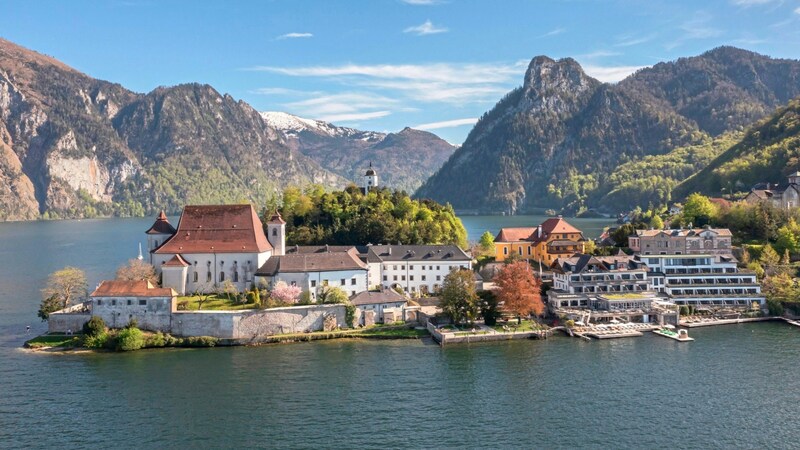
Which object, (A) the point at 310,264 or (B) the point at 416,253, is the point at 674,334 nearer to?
(B) the point at 416,253

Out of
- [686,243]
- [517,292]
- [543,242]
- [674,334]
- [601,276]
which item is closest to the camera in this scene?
[674,334]

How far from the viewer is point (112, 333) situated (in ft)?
184

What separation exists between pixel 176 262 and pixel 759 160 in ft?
417

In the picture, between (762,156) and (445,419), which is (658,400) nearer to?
(445,419)

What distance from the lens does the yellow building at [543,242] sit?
8188 centimetres

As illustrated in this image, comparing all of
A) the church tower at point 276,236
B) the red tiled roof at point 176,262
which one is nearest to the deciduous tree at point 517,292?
the church tower at point 276,236

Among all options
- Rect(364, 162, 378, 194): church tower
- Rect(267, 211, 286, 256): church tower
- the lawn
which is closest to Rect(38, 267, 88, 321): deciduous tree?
Rect(267, 211, 286, 256): church tower

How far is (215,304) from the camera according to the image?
61156mm

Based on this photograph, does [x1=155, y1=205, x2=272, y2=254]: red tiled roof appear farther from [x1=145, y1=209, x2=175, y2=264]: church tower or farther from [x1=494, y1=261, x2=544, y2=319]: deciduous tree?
[x1=494, y1=261, x2=544, y2=319]: deciduous tree

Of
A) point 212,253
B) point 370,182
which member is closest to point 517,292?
point 212,253

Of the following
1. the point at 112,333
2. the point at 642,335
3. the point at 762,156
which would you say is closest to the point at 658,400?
the point at 642,335

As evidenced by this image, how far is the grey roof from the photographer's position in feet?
237

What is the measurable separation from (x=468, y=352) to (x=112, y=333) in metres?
30.5

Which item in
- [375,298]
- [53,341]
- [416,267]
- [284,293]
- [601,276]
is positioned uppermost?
[416,267]
